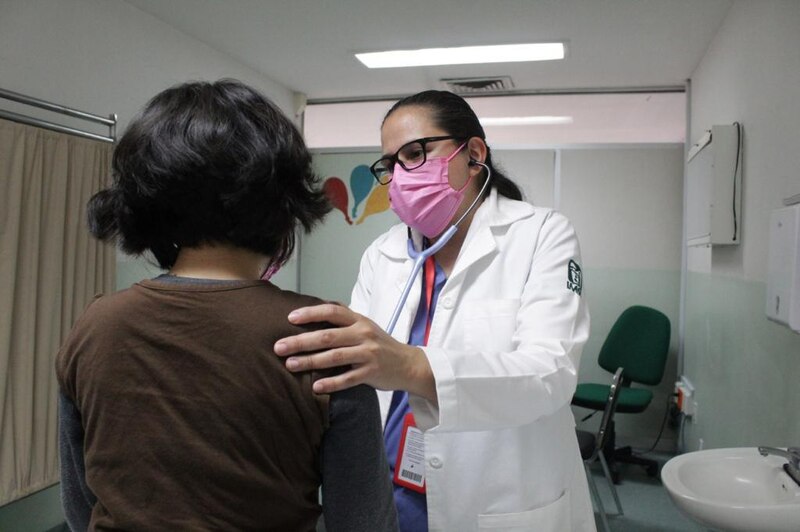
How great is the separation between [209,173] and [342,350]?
242mm

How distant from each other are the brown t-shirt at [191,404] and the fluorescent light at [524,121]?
3.71 metres

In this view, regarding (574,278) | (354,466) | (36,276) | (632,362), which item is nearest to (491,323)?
(574,278)

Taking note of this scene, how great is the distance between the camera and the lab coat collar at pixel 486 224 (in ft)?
3.88

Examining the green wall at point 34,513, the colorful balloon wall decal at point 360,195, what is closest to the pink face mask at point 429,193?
the green wall at point 34,513

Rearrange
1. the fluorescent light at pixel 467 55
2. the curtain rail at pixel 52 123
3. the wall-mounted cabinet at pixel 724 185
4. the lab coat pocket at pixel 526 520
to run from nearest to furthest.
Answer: the lab coat pocket at pixel 526 520 < the curtain rail at pixel 52 123 < the wall-mounted cabinet at pixel 724 185 < the fluorescent light at pixel 467 55

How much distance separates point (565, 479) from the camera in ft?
3.65

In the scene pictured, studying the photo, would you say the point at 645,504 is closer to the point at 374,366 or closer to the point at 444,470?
the point at 444,470

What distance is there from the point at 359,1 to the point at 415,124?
168cm

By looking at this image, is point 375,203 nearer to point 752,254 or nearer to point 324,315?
point 752,254

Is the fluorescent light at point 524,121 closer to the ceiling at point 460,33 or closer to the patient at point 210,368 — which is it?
the ceiling at point 460,33

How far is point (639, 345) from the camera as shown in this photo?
347cm

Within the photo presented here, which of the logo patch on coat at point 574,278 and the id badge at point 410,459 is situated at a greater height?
the logo patch on coat at point 574,278

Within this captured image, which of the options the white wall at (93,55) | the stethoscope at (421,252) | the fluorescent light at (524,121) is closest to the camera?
the stethoscope at (421,252)

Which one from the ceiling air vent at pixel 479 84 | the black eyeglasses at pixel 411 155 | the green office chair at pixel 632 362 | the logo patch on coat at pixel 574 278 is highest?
the ceiling air vent at pixel 479 84
